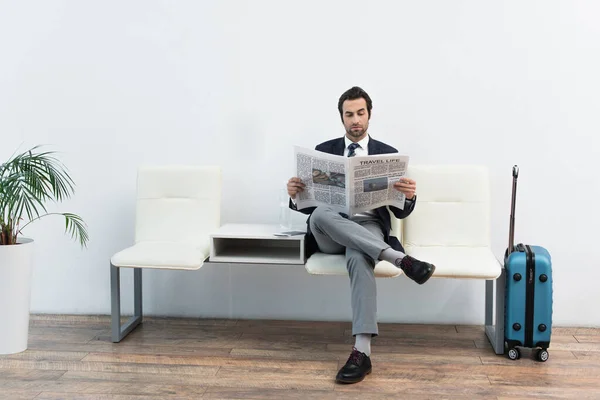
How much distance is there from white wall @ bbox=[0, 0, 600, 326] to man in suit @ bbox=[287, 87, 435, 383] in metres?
0.38

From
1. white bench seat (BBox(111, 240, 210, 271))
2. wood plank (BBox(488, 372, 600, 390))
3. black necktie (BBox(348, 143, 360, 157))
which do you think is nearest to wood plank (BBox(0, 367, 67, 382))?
white bench seat (BBox(111, 240, 210, 271))

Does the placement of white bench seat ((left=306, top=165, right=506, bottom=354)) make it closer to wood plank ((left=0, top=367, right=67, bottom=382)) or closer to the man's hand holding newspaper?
the man's hand holding newspaper

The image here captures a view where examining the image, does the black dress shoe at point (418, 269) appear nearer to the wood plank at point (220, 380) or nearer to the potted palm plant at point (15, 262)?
the wood plank at point (220, 380)

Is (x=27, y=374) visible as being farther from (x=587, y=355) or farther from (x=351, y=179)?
(x=587, y=355)

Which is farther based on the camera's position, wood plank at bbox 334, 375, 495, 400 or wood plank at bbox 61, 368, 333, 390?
wood plank at bbox 61, 368, 333, 390

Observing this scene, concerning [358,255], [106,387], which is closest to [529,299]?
[358,255]

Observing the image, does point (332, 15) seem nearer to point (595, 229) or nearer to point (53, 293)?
point (595, 229)

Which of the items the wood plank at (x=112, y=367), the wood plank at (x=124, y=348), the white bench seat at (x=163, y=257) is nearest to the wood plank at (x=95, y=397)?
the wood plank at (x=112, y=367)

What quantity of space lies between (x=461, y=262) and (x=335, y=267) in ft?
1.83

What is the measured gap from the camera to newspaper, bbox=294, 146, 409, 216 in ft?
8.84

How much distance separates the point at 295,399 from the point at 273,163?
1469 millimetres

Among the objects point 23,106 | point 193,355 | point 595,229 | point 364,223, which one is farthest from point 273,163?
point 595,229

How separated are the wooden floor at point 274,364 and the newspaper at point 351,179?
2.33 ft

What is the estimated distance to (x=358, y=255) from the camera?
278 cm
